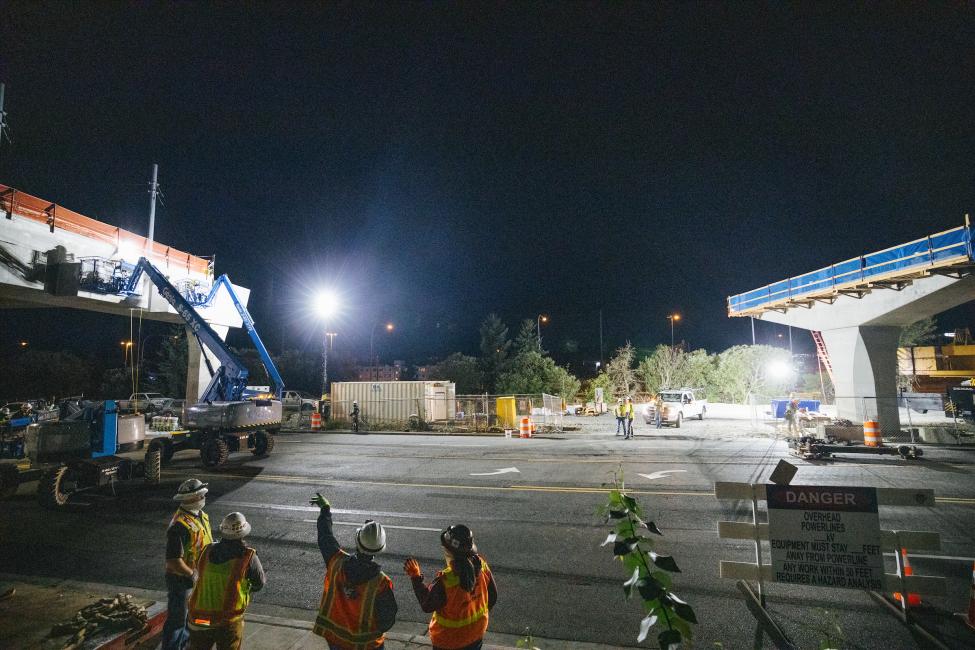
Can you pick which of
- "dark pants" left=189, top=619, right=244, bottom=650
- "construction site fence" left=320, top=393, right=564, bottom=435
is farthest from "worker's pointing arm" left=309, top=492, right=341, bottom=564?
"construction site fence" left=320, top=393, right=564, bottom=435

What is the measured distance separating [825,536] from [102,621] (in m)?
7.46

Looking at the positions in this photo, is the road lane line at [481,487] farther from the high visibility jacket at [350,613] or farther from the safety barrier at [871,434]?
the high visibility jacket at [350,613]

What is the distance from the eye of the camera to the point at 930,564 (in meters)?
6.64

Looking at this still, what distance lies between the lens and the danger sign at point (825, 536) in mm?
4590

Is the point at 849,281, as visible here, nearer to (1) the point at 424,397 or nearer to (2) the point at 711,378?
(1) the point at 424,397

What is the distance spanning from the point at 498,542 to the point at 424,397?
19619 mm

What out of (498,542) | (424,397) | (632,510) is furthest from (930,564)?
(424,397)

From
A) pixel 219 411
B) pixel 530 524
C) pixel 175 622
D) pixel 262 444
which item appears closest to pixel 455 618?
pixel 175 622

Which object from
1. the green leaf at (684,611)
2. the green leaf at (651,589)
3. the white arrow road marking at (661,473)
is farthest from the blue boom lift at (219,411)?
the green leaf at (684,611)

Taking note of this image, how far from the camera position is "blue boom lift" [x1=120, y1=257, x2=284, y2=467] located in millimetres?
14859

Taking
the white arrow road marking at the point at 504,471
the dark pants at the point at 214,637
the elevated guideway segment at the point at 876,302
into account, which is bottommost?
the white arrow road marking at the point at 504,471

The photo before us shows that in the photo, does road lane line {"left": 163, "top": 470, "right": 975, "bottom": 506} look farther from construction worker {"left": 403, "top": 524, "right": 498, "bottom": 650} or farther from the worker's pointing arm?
the worker's pointing arm

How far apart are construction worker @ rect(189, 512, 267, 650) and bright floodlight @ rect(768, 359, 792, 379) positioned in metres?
43.0

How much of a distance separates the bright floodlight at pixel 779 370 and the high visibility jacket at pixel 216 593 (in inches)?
1696
